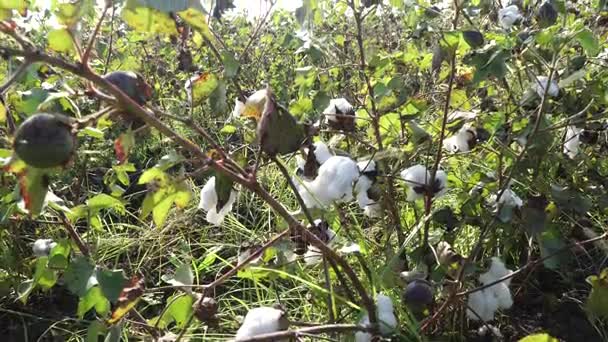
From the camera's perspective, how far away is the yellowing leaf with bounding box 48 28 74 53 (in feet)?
2.34

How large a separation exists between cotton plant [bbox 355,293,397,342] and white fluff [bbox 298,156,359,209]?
16 cm

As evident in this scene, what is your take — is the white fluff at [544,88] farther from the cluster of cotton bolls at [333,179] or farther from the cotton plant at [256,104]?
the cotton plant at [256,104]

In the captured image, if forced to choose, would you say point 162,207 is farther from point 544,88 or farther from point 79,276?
point 544,88

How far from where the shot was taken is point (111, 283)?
869mm

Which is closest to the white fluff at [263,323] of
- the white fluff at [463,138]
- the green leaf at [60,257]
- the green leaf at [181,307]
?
the green leaf at [181,307]

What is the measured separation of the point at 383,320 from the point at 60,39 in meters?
0.53

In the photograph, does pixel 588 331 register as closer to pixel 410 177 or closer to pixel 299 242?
pixel 410 177

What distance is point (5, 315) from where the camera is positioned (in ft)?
5.53

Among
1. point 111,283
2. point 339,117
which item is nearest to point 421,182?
point 339,117

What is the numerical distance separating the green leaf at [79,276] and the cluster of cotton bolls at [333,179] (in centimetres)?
31

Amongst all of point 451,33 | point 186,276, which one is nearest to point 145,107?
point 186,276

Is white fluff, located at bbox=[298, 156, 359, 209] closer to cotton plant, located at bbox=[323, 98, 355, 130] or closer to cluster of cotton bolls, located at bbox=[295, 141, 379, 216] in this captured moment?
cluster of cotton bolls, located at bbox=[295, 141, 379, 216]

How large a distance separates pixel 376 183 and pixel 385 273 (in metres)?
0.14

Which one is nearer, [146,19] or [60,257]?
[146,19]
